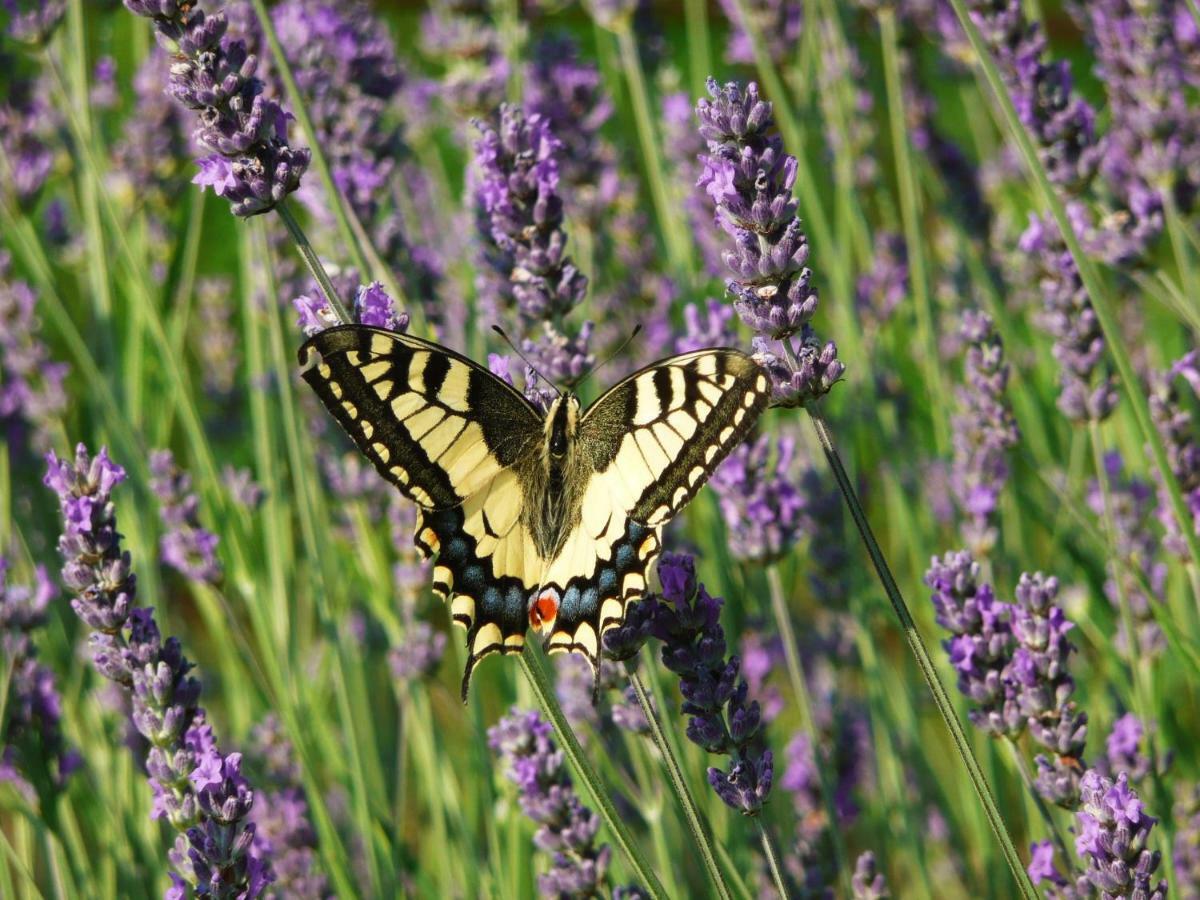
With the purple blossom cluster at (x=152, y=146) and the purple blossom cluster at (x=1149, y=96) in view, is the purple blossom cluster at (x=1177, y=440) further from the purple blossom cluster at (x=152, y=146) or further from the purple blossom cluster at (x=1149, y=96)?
the purple blossom cluster at (x=152, y=146)

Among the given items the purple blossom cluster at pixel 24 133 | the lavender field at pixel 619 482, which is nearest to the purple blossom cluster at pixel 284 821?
the lavender field at pixel 619 482

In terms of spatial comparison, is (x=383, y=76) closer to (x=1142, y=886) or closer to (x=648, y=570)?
(x=648, y=570)

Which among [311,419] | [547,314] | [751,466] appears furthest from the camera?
[311,419]

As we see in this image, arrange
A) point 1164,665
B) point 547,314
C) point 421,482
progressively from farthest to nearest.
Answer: point 1164,665 < point 547,314 < point 421,482

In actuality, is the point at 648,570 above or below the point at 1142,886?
above

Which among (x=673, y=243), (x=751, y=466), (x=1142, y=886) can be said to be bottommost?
(x=1142, y=886)

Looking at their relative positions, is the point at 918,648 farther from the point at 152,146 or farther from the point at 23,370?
the point at 152,146

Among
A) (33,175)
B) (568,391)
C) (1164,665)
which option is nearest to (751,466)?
(568,391)

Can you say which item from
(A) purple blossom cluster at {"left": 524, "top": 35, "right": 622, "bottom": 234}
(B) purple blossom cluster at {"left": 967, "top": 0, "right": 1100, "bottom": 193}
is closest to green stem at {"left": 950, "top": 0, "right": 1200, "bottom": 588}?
(B) purple blossom cluster at {"left": 967, "top": 0, "right": 1100, "bottom": 193}

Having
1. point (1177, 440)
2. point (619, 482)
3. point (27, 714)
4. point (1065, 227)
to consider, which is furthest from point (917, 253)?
point (27, 714)
